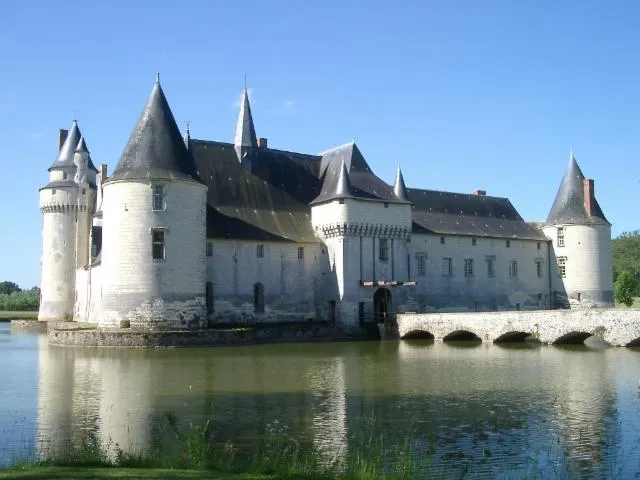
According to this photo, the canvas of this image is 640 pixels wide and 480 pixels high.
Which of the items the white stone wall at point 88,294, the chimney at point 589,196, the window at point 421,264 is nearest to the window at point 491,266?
the window at point 421,264

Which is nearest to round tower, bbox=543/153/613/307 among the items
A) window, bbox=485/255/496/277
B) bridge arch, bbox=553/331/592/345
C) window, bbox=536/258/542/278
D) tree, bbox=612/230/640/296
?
window, bbox=536/258/542/278

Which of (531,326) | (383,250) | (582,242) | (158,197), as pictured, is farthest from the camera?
(582,242)

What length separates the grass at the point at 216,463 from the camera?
7.07m

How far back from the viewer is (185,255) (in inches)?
1144

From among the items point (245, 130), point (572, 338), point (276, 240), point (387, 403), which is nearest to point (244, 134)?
point (245, 130)

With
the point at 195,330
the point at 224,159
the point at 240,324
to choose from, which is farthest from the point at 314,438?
the point at 224,159

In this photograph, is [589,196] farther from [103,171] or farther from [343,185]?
[103,171]

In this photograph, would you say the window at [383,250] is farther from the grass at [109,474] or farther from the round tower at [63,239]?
the grass at [109,474]

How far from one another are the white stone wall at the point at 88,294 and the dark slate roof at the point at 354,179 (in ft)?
35.9

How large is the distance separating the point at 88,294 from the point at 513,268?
23.2m

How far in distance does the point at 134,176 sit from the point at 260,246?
23.7 feet

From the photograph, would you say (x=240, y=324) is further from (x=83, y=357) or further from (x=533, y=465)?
(x=533, y=465)

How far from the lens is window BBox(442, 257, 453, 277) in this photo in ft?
128

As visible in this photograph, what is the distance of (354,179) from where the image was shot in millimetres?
35562
